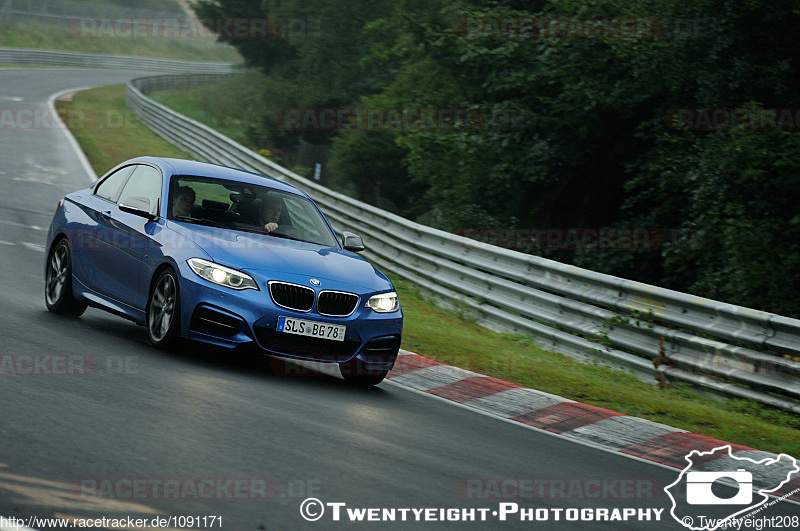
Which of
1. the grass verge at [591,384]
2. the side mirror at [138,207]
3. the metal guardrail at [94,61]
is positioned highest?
the metal guardrail at [94,61]

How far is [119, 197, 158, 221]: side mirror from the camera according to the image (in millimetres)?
9461

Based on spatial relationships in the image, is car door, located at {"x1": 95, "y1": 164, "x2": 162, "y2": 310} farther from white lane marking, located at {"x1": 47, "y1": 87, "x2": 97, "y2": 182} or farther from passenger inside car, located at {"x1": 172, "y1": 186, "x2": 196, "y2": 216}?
white lane marking, located at {"x1": 47, "y1": 87, "x2": 97, "y2": 182}

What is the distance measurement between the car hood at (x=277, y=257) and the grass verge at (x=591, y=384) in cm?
172

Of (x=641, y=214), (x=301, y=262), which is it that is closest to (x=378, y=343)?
(x=301, y=262)

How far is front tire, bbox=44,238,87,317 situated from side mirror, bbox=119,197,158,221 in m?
1.06

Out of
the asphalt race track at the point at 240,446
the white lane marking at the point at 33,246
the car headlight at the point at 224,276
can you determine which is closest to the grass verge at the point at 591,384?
the asphalt race track at the point at 240,446

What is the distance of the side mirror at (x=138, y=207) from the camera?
9461mm

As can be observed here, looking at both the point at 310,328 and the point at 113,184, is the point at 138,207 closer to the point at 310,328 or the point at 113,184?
the point at 113,184

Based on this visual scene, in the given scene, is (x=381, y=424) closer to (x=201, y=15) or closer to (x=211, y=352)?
(x=211, y=352)

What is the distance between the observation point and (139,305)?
9.23 m

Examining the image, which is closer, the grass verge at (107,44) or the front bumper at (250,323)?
the front bumper at (250,323)

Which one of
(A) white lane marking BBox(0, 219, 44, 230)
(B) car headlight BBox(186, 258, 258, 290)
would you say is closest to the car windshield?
(B) car headlight BBox(186, 258, 258, 290)

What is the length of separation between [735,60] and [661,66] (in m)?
1.58

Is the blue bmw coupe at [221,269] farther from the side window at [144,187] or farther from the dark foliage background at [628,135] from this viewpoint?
the dark foliage background at [628,135]
